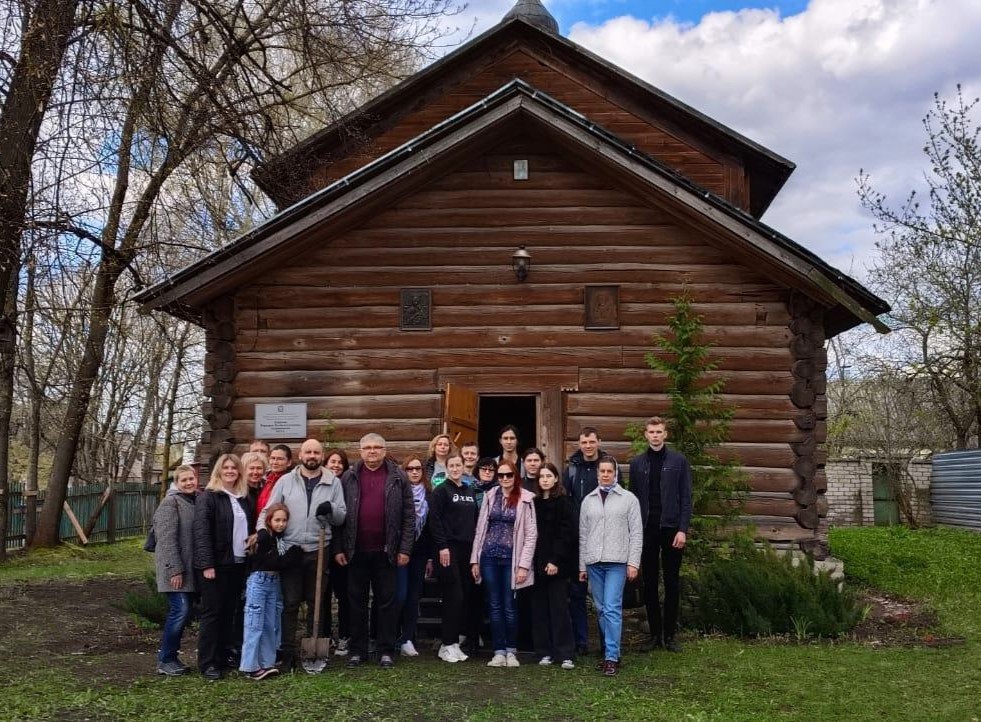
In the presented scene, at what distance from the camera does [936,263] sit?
73.7ft

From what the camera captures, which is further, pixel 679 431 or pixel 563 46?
pixel 563 46

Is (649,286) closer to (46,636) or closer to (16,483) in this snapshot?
(46,636)

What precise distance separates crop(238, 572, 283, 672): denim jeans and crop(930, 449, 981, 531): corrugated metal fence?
21.1m

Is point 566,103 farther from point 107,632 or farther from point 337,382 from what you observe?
point 107,632

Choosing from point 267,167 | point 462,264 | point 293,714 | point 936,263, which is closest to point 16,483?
point 267,167

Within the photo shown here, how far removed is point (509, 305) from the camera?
11445mm

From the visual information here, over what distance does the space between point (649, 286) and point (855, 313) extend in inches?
89.3

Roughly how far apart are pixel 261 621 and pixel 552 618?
2289mm

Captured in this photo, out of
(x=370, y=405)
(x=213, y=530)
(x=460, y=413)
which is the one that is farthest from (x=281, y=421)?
(x=213, y=530)

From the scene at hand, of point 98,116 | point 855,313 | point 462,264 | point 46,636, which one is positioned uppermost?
point 98,116

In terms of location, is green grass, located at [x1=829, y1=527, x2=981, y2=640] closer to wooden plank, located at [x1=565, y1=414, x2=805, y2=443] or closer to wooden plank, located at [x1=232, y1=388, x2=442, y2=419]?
wooden plank, located at [x1=565, y1=414, x2=805, y2=443]

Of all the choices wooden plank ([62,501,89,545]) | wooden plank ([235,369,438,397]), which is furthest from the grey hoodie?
wooden plank ([62,501,89,545])

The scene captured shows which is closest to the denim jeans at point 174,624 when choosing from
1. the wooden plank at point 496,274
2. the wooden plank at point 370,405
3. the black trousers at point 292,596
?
the black trousers at point 292,596

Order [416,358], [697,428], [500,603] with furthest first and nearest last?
[416,358]
[697,428]
[500,603]
